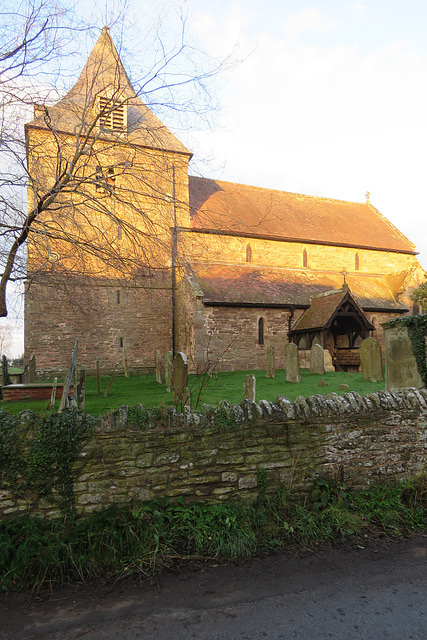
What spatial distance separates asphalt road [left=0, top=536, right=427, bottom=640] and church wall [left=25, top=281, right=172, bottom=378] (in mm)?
14621

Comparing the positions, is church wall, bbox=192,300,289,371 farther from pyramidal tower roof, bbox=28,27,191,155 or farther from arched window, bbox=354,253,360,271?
pyramidal tower roof, bbox=28,27,191,155

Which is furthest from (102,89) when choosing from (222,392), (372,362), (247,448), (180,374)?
(372,362)

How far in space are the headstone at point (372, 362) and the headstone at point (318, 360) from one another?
212 cm

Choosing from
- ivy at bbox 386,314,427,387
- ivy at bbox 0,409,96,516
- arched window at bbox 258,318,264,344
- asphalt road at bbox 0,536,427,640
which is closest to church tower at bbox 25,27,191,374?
ivy at bbox 0,409,96,516

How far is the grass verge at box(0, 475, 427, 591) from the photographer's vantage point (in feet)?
11.7

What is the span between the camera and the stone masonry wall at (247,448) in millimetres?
4070

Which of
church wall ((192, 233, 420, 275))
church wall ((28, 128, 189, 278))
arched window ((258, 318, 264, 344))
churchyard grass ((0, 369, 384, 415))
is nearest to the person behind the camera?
church wall ((28, 128, 189, 278))

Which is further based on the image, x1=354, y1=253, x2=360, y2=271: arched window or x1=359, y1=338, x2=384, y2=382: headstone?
x1=354, y1=253, x2=360, y2=271: arched window

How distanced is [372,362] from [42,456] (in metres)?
10.3

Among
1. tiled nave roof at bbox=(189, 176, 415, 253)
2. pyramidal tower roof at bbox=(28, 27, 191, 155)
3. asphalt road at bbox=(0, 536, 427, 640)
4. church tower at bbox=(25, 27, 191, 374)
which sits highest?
tiled nave roof at bbox=(189, 176, 415, 253)

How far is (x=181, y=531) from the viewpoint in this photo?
4.04 metres

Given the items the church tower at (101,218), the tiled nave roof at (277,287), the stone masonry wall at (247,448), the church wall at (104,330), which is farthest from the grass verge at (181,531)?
the church wall at (104,330)

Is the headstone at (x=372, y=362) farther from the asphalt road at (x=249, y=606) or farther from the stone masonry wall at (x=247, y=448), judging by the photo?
the asphalt road at (x=249, y=606)

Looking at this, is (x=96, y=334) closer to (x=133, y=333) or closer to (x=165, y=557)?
(x=133, y=333)
